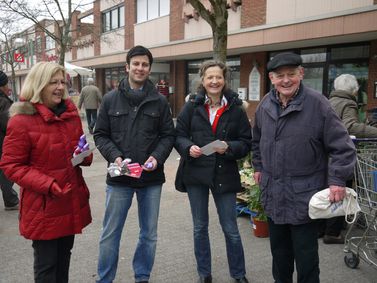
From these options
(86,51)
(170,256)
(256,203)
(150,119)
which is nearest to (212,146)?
(150,119)

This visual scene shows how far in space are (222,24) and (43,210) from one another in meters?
5.03

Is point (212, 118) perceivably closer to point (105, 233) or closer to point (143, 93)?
point (143, 93)

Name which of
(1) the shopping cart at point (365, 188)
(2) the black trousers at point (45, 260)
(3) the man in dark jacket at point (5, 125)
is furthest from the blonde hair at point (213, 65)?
(3) the man in dark jacket at point (5, 125)

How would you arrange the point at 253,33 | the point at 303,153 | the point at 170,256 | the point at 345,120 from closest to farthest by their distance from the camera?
the point at 303,153, the point at 170,256, the point at 345,120, the point at 253,33

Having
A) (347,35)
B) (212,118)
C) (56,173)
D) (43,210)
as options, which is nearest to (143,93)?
(212,118)

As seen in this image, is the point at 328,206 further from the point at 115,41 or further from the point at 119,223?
the point at 115,41

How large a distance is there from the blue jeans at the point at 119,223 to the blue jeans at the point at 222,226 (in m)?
0.35

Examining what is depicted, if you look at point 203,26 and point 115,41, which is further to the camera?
point 115,41

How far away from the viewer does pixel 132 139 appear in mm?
3078

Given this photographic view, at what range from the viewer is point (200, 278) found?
136 inches

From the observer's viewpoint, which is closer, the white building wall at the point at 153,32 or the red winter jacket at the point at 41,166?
the red winter jacket at the point at 41,166

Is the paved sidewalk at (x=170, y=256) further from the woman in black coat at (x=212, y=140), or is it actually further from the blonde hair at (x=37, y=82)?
the blonde hair at (x=37, y=82)

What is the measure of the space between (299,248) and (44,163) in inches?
72.5

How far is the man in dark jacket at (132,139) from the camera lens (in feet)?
10.1
